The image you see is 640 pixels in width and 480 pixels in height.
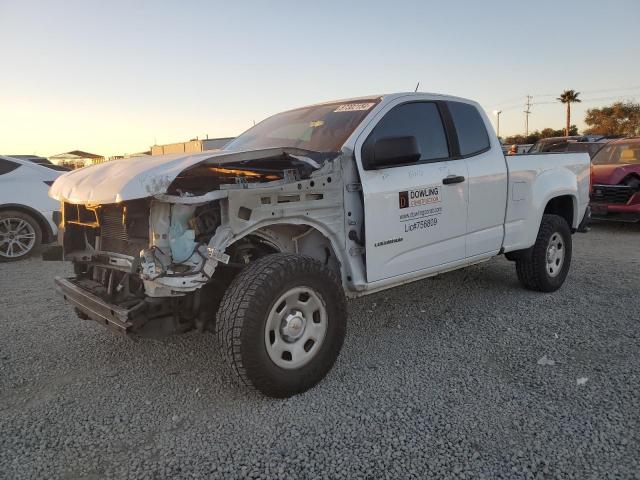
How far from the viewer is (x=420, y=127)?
3.97m

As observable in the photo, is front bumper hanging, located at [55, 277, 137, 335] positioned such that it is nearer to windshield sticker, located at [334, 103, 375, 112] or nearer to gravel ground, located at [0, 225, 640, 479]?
gravel ground, located at [0, 225, 640, 479]

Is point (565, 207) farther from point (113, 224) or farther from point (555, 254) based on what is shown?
point (113, 224)

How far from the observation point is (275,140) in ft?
13.4

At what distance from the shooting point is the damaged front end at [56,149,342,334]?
272 centimetres

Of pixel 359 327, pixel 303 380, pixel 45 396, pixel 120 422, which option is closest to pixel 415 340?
pixel 359 327

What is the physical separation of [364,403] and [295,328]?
0.61 meters

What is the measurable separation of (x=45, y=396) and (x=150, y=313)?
1.00 m

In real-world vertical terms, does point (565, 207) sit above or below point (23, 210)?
below

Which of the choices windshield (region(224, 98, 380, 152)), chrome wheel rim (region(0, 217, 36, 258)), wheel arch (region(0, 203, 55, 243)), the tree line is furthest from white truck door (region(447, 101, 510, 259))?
the tree line

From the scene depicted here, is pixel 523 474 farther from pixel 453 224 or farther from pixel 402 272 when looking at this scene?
pixel 453 224

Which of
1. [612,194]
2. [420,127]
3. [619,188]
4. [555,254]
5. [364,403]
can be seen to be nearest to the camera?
[364,403]

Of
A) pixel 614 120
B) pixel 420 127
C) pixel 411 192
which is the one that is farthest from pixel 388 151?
pixel 614 120

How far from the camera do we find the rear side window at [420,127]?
12.2ft

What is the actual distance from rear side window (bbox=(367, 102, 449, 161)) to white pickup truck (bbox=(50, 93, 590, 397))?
0.04ft
